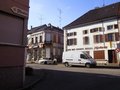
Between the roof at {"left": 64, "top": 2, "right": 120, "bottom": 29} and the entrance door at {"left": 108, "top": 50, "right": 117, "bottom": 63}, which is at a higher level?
the roof at {"left": 64, "top": 2, "right": 120, "bottom": 29}

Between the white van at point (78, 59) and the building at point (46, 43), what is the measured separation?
689 inches

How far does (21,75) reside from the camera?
12.2m

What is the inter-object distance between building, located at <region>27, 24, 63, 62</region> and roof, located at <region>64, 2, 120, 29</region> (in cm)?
727

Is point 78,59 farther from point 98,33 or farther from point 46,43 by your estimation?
point 46,43

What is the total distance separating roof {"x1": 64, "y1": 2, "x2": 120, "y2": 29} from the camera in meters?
39.7

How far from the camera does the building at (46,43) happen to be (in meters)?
52.1

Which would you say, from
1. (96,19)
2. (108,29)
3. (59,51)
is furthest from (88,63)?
(59,51)

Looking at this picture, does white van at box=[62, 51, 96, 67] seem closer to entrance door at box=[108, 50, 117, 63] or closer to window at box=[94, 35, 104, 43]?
entrance door at box=[108, 50, 117, 63]

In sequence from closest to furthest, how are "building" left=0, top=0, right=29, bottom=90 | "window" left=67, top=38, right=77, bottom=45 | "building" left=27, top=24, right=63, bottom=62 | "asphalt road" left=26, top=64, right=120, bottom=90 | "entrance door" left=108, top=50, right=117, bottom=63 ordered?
"building" left=0, top=0, right=29, bottom=90
"asphalt road" left=26, top=64, right=120, bottom=90
"entrance door" left=108, top=50, right=117, bottom=63
"window" left=67, top=38, right=77, bottom=45
"building" left=27, top=24, right=63, bottom=62

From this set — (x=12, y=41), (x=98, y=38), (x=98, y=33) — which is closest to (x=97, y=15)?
(x=98, y=33)

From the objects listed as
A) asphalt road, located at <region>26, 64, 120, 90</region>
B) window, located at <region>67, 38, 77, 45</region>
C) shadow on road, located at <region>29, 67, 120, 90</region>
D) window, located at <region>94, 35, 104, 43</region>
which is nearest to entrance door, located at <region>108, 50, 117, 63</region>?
window, located at <region>94, 35, 104, 43</region>

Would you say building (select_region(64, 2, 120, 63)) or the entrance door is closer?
the entrance door

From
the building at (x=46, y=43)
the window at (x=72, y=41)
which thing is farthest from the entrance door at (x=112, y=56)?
the building at (x=46, y=43)

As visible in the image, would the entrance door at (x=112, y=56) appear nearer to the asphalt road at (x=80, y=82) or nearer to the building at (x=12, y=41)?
the asphalt road at (x=80, y=82)
